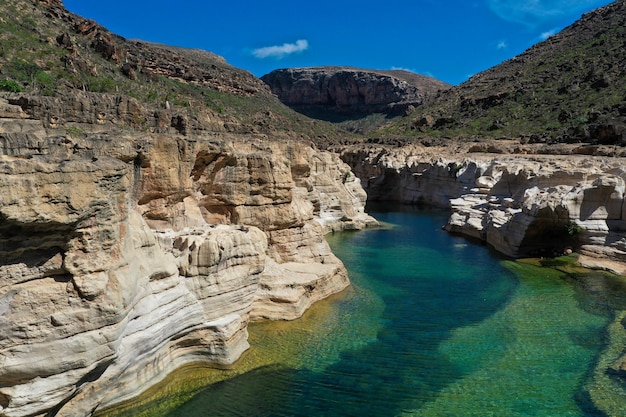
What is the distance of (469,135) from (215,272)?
56.8 metres

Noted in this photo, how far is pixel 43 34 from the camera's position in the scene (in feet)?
141

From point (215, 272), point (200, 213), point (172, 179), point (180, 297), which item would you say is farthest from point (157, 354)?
point (200, 213)

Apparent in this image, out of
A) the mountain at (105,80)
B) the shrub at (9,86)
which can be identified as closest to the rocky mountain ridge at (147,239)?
the shrub at (9,86)

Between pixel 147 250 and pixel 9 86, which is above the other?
pixel 9 86

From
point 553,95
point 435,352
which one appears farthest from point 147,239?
point 553,95

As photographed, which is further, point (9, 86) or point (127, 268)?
point (9, 86)

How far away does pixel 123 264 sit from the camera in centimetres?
773

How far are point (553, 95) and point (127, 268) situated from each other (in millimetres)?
62921

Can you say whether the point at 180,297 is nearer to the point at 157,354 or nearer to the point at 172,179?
the point at 157,354

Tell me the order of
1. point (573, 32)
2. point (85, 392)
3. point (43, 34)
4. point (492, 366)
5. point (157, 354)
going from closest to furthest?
point (85, 392), point (157, 354), point (492, 366), point (43, 34), point (573, 32)

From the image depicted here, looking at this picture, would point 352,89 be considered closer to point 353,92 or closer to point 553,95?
point 353,92

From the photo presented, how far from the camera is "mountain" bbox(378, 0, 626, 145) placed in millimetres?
47531

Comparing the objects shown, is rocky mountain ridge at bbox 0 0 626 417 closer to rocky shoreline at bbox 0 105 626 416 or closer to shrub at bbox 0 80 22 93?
rocky shoreline at bbox 0 105 626 416

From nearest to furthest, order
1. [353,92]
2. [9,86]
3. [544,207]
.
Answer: [544,207]
[9,86]
[353,92]
